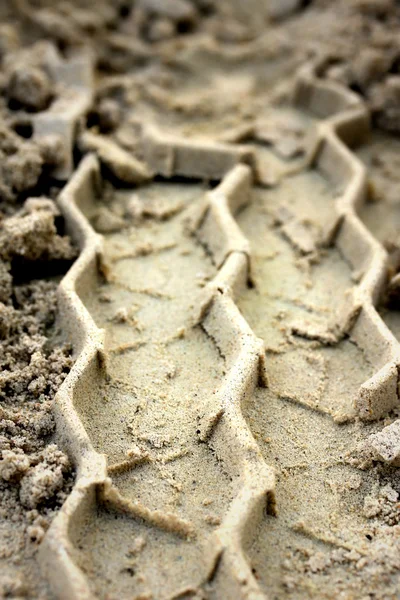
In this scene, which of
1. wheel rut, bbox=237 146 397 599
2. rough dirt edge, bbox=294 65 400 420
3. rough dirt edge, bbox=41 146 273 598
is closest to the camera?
rough dirt edge, bbox=41 146 273 598

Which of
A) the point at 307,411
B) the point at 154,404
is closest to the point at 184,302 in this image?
the point at 154,404

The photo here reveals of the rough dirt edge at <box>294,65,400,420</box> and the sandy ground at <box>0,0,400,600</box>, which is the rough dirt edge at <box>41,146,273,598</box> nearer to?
the sandy ground at <box>0,0,400,600</box>

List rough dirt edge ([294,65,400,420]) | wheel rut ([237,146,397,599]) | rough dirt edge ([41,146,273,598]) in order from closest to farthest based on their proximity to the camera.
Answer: rough dirt edge ([41,146,273,598])
wheel rut ([237,146,397,599])
rough dirt edge ([294,65,400,420])

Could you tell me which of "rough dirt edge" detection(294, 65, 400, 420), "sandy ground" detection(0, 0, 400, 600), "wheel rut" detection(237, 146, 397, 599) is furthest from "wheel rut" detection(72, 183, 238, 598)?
"rough dirt edge" detection(294, 65, 400, 420)

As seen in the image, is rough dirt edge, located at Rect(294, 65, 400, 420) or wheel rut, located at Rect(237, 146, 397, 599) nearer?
wheel rut, located at Rect(237, 146, 397, 599)

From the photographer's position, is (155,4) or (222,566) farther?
(155,4)

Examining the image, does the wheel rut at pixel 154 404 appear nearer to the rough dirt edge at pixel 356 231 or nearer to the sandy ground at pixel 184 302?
the sandy ground at pixel 184 302

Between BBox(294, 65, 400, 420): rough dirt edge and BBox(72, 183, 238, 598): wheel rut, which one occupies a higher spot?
BBox(294, 65, 400, 420): rough dirt edge

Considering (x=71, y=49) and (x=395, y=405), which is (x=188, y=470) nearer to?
(x=395, y=405)

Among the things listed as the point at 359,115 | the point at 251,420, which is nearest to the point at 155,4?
the point at 359,115

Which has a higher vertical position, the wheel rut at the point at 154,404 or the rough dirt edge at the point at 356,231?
the rough dirt edge at the point at 356,231

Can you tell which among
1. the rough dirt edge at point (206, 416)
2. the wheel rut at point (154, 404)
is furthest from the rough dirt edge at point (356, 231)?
the wheel rut at point (154, 404)
